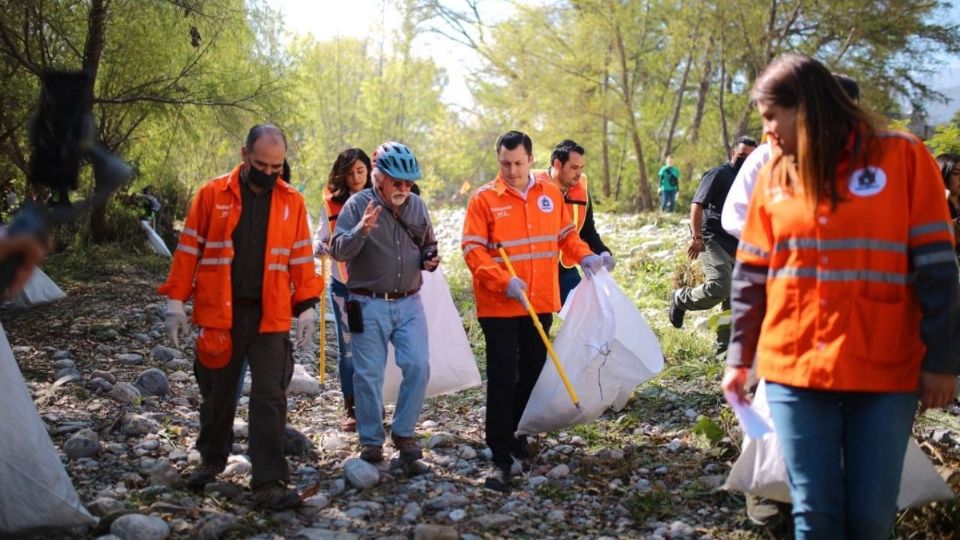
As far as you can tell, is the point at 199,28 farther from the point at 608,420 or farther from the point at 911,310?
the point at 911,310

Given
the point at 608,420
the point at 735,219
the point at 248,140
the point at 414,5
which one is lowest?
the point at 608,420

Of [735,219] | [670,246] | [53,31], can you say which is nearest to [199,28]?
[53,31]

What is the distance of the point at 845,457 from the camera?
285cm

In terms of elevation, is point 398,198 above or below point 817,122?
below

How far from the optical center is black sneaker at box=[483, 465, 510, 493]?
16.4 feet

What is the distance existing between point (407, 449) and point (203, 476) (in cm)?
108

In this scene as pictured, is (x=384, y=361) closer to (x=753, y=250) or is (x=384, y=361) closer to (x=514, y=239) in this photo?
(x=514, y=239)

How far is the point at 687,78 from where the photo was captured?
25531 millimetres

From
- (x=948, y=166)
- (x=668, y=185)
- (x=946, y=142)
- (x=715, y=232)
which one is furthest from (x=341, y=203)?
(x=668, y=185)

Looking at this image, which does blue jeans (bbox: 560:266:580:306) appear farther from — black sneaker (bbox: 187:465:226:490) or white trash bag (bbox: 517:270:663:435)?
black sneaker (bbox: 187:465:226:490)

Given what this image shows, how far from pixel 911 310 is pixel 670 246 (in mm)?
11058

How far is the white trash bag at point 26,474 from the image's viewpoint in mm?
3828

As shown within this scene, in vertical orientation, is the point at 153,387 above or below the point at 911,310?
below

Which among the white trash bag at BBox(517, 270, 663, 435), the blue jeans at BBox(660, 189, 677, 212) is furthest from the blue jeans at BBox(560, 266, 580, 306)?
the blue jeans at BBox(660, 189, 677, 212)
